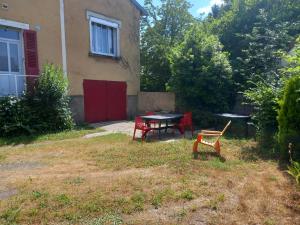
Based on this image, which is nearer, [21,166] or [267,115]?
[21,166]

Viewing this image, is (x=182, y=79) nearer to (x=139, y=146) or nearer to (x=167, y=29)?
(x=139, y=146)

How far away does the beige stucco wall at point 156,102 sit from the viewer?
1290 centimetres

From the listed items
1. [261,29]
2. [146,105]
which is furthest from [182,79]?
[261,29]

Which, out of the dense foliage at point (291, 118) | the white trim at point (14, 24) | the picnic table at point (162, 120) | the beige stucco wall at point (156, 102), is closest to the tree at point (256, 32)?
the beige stucco wall at point (156, 102)

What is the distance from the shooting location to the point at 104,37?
13125 mm

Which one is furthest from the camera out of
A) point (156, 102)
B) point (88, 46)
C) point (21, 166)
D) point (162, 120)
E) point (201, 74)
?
point (156, 102)

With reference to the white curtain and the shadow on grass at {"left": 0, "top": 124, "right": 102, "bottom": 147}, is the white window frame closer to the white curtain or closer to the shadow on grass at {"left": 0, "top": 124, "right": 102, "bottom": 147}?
the white curtain

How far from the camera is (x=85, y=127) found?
1110 centimetres

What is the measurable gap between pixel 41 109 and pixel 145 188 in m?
6.71

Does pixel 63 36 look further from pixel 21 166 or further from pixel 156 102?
pixel 21 166

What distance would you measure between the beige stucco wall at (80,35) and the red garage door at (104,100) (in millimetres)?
306

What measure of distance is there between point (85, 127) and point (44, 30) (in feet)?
13.4

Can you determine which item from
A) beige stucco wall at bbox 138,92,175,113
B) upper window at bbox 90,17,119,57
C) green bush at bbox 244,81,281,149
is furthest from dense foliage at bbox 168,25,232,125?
upper window at bbox 90,17,119,57

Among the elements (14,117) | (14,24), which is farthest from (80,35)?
(14,117)
